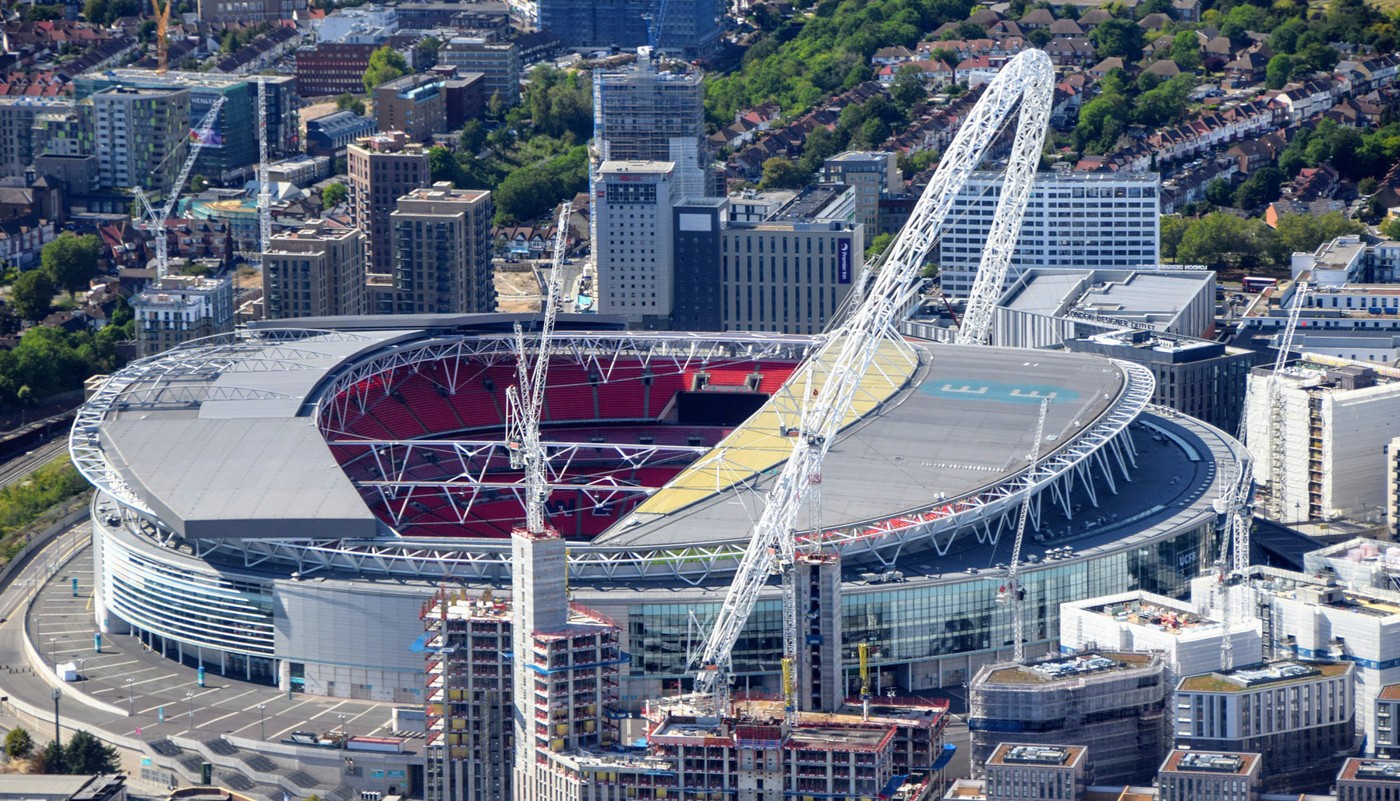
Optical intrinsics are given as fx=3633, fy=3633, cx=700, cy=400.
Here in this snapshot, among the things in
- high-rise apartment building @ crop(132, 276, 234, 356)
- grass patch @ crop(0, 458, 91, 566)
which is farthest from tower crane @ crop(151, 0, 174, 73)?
grass patch @ crop(0, 458, 91, 566)

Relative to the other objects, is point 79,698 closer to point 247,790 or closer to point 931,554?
point 247,790

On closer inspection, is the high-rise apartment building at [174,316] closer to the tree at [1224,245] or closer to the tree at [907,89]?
the tree at [1224,245]

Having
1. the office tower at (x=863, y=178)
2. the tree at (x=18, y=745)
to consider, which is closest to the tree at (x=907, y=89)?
the office tower at (x=863, y=178)

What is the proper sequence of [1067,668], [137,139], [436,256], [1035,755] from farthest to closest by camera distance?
[137,139] < [436,256] < [1067,668] < [1035,755]

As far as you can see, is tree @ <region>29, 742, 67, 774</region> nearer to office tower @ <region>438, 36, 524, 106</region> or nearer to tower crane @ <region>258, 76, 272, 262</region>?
tower crane @ <region>258, 76, 272, 262</region>

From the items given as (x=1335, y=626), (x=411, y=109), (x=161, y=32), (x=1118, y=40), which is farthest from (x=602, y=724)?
(x=161, y=32)

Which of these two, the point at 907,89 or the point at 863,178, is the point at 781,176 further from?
the point at 907,89

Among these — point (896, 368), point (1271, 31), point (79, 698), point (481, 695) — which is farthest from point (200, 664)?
point (1271, 31)

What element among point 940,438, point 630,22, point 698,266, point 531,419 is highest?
point 630,22
